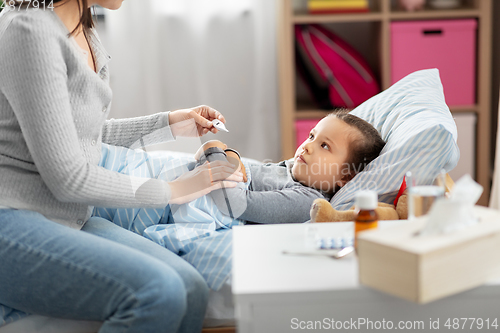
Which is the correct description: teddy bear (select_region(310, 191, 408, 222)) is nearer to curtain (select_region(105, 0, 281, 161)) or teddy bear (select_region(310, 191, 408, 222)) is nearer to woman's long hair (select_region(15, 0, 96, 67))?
woman's long hair (select_region(15, 0, 96, 67))

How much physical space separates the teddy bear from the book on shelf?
1461 millimetres

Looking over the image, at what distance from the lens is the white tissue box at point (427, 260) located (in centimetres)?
65

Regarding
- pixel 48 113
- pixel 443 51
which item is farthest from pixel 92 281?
pixel 443 51

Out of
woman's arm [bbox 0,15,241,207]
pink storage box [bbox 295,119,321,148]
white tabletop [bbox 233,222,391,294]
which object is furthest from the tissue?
pink storage box [bbox 295,119,321,148]

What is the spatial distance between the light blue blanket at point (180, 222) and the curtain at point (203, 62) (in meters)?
1.31

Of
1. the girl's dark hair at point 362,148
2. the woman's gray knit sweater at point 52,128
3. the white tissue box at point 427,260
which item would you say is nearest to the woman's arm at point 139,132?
the woman's gray knit sweater at point 52,128

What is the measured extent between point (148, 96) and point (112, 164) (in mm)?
1372

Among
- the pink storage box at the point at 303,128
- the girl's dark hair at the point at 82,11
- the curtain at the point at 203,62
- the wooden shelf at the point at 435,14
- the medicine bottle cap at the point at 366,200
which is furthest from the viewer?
the curtain at the point at 203,62

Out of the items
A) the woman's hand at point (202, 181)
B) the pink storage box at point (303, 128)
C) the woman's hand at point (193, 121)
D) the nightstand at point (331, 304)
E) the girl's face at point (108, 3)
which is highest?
the girl's face at point (108, 3)

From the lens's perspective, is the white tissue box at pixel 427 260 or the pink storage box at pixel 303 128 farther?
the pink storage box at pixel 303 128

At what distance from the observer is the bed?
98 centimetres

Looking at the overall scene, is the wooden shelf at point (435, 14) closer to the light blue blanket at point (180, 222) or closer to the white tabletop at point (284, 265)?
the light blue blanket at point (180, 222)

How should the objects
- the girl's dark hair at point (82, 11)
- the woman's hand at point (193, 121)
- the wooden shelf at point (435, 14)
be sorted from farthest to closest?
the wooden shelf at point (435, 14) < the woman's hand at point (193, 121) < the girl's dark hair at point (82, 11)

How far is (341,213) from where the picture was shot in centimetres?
105
